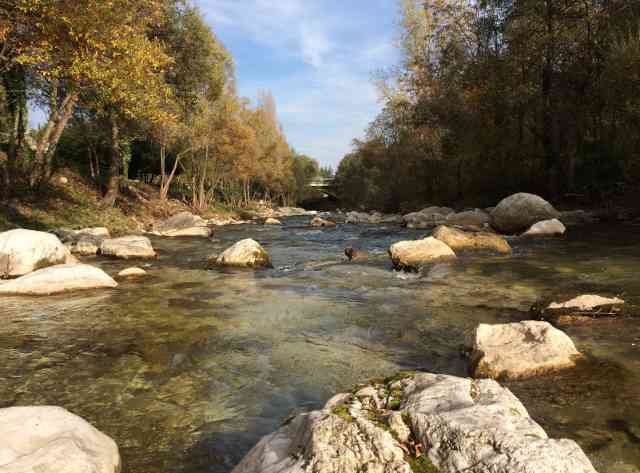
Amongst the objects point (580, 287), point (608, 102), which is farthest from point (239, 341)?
point (608, 102)

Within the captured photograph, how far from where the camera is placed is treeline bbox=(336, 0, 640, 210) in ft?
72.2

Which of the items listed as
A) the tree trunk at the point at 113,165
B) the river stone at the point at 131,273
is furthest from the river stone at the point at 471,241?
the tree trunk at the point at 113,165

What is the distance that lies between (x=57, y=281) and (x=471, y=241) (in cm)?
1068

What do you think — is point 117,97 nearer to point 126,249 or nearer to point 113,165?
point 126,249

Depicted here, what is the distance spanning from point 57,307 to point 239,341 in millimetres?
3746

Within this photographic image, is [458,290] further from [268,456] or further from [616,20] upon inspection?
[616,20]

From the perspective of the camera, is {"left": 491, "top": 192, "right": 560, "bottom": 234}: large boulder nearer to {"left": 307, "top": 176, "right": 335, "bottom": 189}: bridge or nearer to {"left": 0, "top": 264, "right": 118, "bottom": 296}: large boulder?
{"left": 0, "top": 264, "right": 118, "bottom": 296}: large boulder

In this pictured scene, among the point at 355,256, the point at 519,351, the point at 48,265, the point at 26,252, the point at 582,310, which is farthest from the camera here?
the point at 355,256

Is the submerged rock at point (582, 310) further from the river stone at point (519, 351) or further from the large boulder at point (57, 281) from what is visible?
the large boulder at point (57, 281)

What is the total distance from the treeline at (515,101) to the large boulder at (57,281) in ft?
65.4

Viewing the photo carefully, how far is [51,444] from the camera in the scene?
2.94m

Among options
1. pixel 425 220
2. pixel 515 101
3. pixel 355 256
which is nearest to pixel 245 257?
pixel 355 256

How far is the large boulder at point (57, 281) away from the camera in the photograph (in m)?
8.43

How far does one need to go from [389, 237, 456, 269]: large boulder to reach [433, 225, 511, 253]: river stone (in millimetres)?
1831
